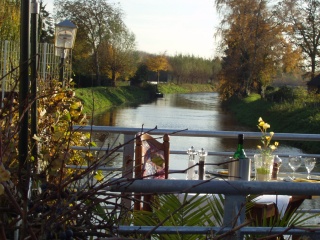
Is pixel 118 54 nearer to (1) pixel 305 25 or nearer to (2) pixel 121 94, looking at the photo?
(2) pixel 121 94

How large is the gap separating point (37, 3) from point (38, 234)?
7.40 feet

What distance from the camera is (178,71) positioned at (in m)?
80.8

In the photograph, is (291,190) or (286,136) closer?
(291,190)

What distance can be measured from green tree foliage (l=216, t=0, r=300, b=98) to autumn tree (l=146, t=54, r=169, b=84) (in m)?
35.9

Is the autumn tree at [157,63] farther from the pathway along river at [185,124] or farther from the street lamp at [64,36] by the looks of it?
the street lamp at [64,36]

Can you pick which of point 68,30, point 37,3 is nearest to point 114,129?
point 37,3

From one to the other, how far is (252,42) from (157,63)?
39016mm

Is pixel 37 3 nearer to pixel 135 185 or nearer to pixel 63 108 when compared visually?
pixel 63 108

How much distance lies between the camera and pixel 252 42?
3366 centimetres

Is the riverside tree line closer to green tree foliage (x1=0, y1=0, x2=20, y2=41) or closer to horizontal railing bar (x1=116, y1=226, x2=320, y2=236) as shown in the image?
green tree foliage (x1=0, y1=0, x2=20, y2=41)

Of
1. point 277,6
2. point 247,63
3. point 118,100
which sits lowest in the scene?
point 118,100

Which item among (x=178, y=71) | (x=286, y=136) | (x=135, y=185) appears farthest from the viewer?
(x=178, y=71)

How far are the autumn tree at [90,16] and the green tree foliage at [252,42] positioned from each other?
11.0 meters

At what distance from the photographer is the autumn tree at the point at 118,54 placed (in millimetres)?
45938
